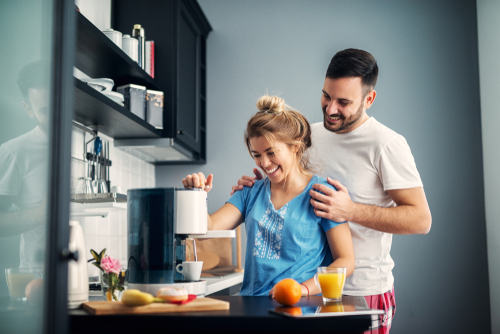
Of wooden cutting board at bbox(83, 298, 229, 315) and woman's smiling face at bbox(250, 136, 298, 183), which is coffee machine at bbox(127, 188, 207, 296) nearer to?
wooden cutting board at bbox(83, 298, 229, 315)

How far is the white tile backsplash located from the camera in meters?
2.44

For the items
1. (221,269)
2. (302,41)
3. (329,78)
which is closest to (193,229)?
(329,78)

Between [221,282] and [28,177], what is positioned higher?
[28,177]

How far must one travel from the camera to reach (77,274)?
1141 millimetres

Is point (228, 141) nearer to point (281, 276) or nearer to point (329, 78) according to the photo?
point (329, 78)

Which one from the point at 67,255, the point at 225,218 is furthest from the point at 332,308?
the point at 225,218

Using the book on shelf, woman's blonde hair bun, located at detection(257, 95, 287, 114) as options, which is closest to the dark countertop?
woman's blonde hair bun, located at detection(257, 95, 287, 114)

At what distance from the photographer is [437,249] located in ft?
10.6

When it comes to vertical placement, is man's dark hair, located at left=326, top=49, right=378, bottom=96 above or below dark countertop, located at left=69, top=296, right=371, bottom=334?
above

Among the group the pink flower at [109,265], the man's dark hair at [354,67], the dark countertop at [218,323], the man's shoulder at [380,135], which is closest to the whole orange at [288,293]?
the dark countertop at [218,323]

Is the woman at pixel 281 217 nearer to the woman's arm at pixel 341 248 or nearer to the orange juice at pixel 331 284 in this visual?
the woman's arm at pixel 341 248

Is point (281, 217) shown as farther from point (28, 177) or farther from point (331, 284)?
point (28, 177)

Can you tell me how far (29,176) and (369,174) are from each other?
3.93 ft

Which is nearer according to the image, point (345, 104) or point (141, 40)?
point (345, 104)
